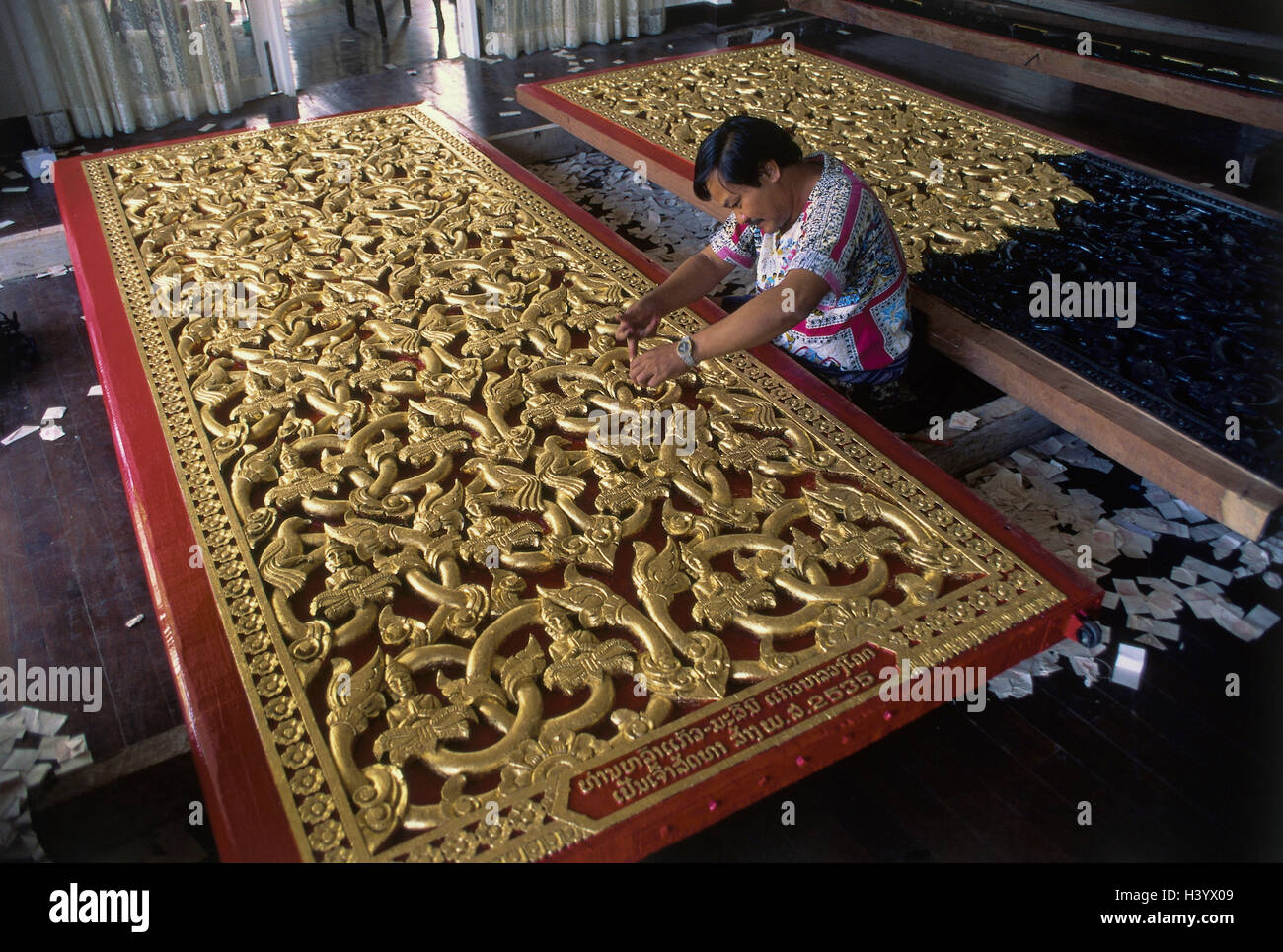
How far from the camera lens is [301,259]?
8.30 feet

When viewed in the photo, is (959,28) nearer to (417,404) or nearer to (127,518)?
(417,404)

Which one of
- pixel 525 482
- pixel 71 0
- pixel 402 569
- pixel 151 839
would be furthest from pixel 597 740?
pixel 71 0

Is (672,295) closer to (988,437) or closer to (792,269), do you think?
(792,269)

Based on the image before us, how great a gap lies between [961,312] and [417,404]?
4.61 feet

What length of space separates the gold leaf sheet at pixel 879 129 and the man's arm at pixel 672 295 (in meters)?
0.70

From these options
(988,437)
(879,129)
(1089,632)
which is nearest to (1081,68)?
(879,129)

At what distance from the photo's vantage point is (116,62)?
4.49 metres

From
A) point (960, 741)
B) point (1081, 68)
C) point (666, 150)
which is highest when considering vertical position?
point (1081, 68)

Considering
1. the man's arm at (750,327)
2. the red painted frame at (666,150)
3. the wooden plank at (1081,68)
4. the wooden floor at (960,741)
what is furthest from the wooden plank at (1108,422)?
the wooden plank at (1081,68)

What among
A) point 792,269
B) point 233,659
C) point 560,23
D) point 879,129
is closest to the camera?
point 233,659

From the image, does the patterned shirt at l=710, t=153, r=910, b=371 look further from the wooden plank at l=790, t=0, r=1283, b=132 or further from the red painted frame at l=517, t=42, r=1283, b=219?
the wooden plank at l=790, t=0, r=1283, b=132

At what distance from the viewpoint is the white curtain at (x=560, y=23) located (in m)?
5.73

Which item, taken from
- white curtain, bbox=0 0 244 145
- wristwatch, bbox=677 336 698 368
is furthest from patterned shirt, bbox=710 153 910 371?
white curtain, bbox=0 0 244 145

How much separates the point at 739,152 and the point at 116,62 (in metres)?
4.15
